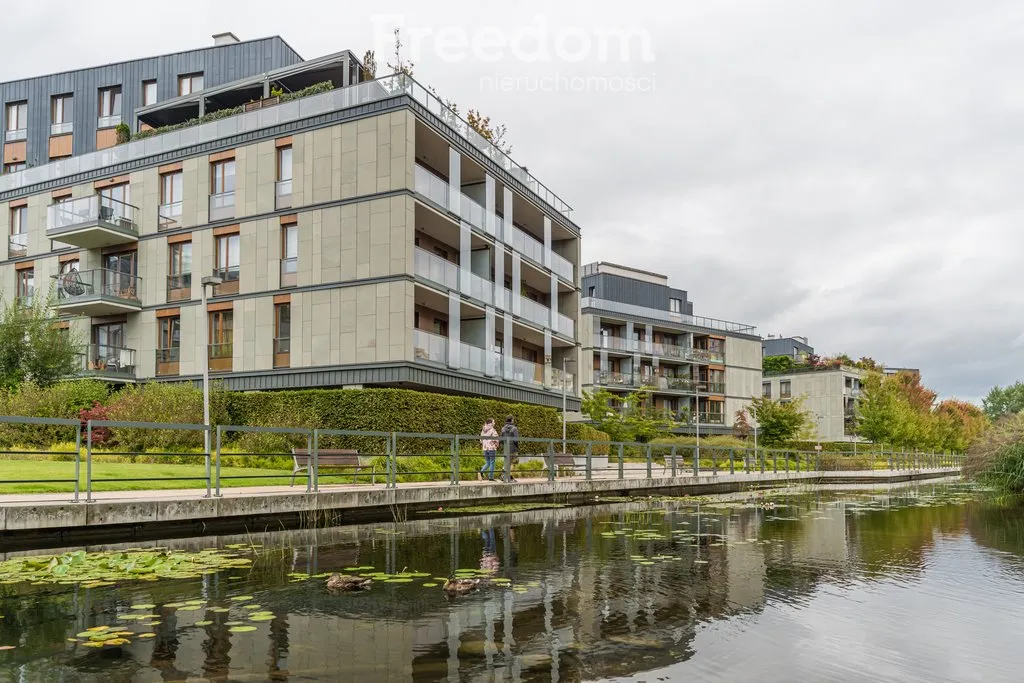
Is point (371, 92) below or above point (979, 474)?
above

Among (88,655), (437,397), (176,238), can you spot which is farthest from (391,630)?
(176,238)

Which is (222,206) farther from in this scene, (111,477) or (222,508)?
(222,508)

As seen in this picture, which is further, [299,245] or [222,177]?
[222,177]

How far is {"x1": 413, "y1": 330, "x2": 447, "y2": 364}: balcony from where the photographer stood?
26297 mm

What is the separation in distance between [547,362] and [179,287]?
14.9 meters

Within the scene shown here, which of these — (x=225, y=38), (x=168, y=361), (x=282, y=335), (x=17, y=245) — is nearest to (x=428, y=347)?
(x=282, y=335)

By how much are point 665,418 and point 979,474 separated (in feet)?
103

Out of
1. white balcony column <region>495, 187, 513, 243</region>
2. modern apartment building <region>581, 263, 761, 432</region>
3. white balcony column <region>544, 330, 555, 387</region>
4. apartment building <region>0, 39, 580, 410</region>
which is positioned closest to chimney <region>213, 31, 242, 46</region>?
apartment building <region>0, 39, 580, 410</region>

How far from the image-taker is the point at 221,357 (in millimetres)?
29172

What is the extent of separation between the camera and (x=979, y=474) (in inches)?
922

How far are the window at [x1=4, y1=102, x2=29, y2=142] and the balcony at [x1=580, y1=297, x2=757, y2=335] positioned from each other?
34830 millimetres

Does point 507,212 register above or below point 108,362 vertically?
above

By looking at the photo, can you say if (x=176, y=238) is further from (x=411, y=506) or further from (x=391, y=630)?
(x=391, y=630)

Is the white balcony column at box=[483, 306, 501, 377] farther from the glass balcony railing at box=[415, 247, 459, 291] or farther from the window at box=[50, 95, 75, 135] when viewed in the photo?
the window at box=[50, 95, 75, 135]
